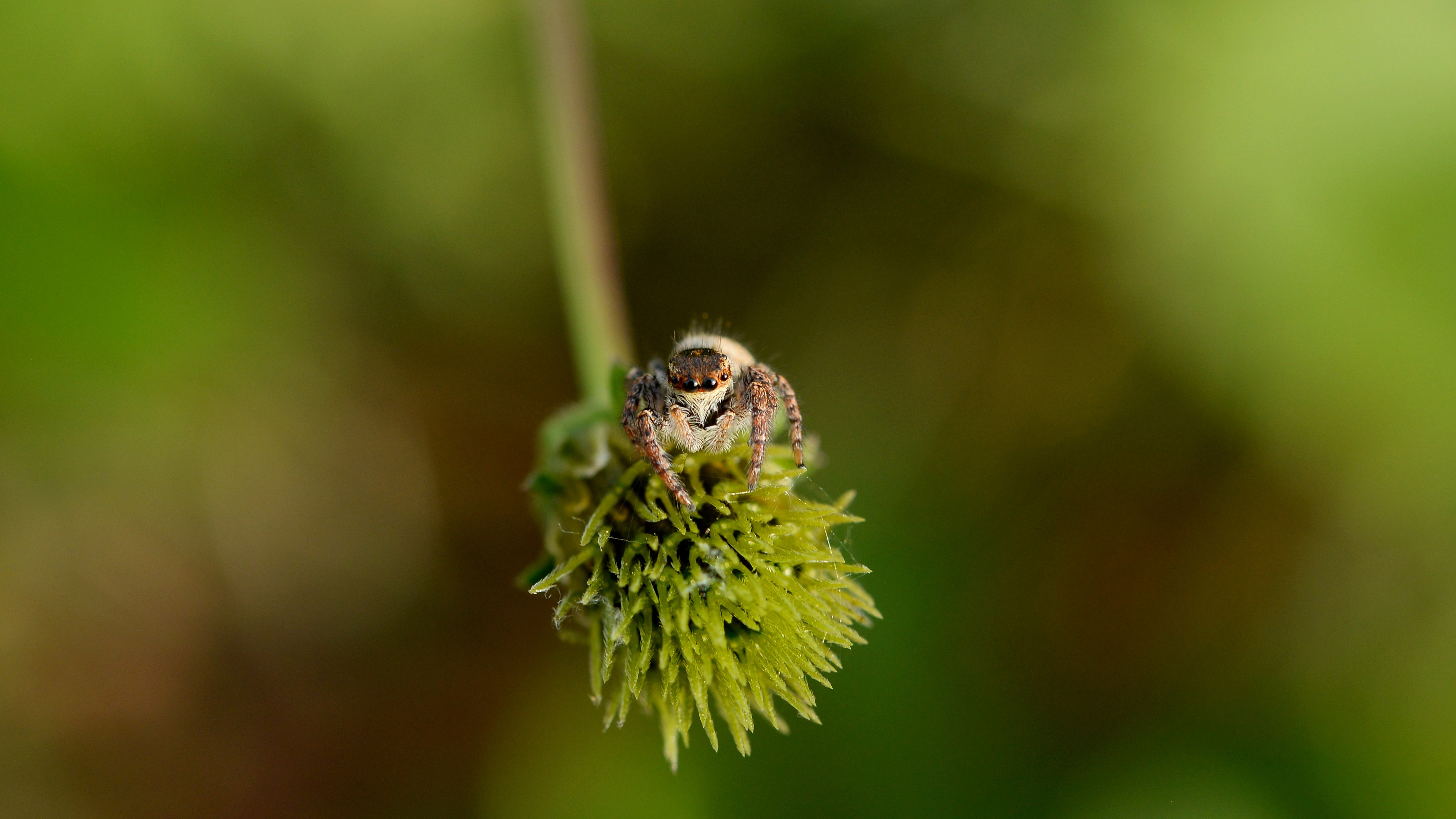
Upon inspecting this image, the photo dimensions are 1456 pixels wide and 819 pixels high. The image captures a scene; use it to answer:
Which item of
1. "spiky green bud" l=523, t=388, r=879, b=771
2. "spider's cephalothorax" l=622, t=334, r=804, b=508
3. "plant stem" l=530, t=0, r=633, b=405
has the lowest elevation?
"spiky green bud" l=523, t=388, r=879, b=771

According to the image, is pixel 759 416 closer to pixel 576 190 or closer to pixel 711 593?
pixel 711 593

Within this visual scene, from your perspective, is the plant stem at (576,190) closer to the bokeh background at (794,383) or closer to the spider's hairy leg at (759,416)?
the bokeh background at (794,383)

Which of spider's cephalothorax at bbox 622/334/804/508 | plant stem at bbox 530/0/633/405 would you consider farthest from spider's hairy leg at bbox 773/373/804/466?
plant stem at bbox 530/0/633/405

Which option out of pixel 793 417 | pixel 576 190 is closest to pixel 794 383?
pixel 576 190

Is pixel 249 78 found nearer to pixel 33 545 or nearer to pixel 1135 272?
pixel 33 545

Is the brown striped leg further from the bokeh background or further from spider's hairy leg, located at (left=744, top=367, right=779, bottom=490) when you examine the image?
the bokeh background

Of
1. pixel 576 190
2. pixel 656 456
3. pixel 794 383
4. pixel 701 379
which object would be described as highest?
pixel 794 383
